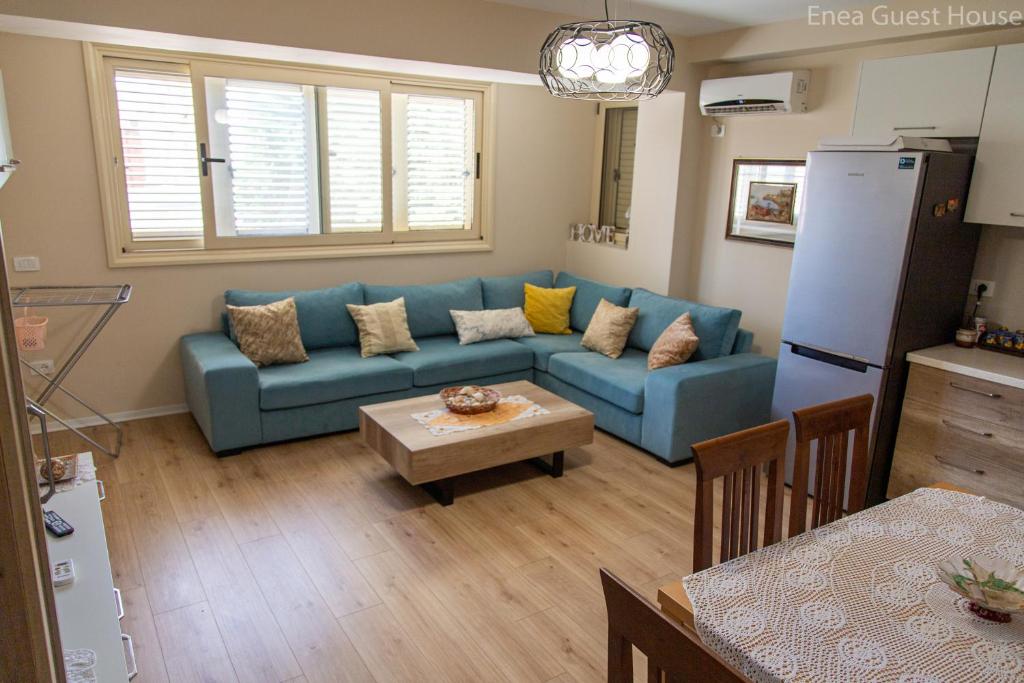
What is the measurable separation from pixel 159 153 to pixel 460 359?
228cm

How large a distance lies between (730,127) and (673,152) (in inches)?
16.2

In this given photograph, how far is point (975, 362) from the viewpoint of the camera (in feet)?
10.4

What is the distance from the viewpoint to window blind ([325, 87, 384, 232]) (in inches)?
189

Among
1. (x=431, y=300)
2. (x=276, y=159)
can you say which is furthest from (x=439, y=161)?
(x=276, y=159)

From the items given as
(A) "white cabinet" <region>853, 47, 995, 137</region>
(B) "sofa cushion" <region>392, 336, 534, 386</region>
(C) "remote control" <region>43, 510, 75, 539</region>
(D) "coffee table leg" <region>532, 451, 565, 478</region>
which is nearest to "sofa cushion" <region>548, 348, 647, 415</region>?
(B) "sofa cushion" <region>392, 336, 534, 386</region>

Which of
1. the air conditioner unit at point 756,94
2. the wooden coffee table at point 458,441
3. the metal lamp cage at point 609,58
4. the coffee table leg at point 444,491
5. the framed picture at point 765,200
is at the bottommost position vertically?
the coffee table leg at point 444,491

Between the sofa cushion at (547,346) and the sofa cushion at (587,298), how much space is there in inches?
7.2

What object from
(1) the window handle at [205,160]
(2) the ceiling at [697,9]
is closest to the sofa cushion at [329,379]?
(1) the window handle at [205,160]

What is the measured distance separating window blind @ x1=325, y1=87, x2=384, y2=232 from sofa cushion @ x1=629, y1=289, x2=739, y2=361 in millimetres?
2063

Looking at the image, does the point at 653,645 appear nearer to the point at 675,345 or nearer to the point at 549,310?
the point at 675,345

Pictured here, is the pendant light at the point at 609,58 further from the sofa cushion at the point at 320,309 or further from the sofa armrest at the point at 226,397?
the sofa cushion at the point at 320,309

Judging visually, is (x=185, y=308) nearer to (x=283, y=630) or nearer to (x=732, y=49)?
(x=283, y=630)

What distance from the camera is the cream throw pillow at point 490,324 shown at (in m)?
5.02

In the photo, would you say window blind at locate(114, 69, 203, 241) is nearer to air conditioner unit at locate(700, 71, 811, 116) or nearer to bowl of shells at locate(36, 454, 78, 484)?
bowl of shells at locate(36, 454, 78, 484)
